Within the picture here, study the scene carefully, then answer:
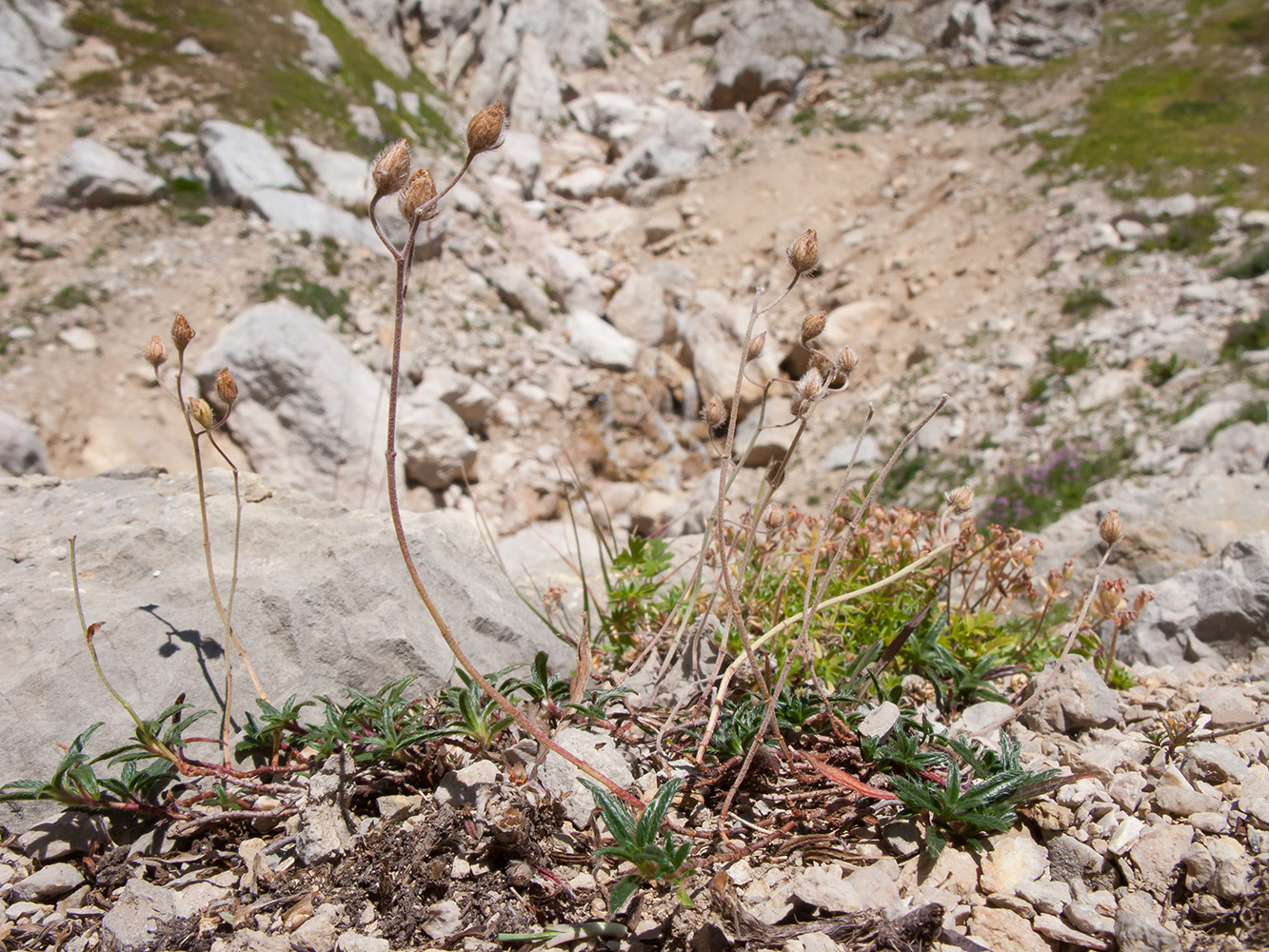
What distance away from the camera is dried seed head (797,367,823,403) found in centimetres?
184

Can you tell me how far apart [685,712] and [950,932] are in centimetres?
94

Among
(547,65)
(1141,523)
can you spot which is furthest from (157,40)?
(1141,523)

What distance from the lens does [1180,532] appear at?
414cm

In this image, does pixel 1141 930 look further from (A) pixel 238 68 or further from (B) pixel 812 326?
(A) pixel 238 68

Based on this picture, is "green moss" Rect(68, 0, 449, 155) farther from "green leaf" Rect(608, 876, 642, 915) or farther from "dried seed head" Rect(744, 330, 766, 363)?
"green leaf" Rect(608, 876, 642, 915)

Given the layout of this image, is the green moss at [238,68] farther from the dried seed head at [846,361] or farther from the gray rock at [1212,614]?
the gray rock at [1212,614]

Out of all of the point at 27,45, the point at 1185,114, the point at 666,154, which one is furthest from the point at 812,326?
the point at 1185,114

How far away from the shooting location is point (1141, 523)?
433 cm

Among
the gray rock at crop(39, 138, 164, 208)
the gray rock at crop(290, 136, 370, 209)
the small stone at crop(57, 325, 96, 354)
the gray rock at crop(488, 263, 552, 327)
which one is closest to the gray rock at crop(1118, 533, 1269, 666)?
the gray rock at crop(488, 263, 552, 327)

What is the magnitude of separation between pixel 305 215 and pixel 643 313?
22.5 ft

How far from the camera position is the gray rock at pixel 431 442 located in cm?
1022

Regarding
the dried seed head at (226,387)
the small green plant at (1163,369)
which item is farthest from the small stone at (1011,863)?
the small green plant at (1163,369)

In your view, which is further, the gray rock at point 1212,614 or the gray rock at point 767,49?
the gray rock at point 767,49

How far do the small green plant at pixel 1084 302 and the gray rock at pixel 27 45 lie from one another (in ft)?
63.9
